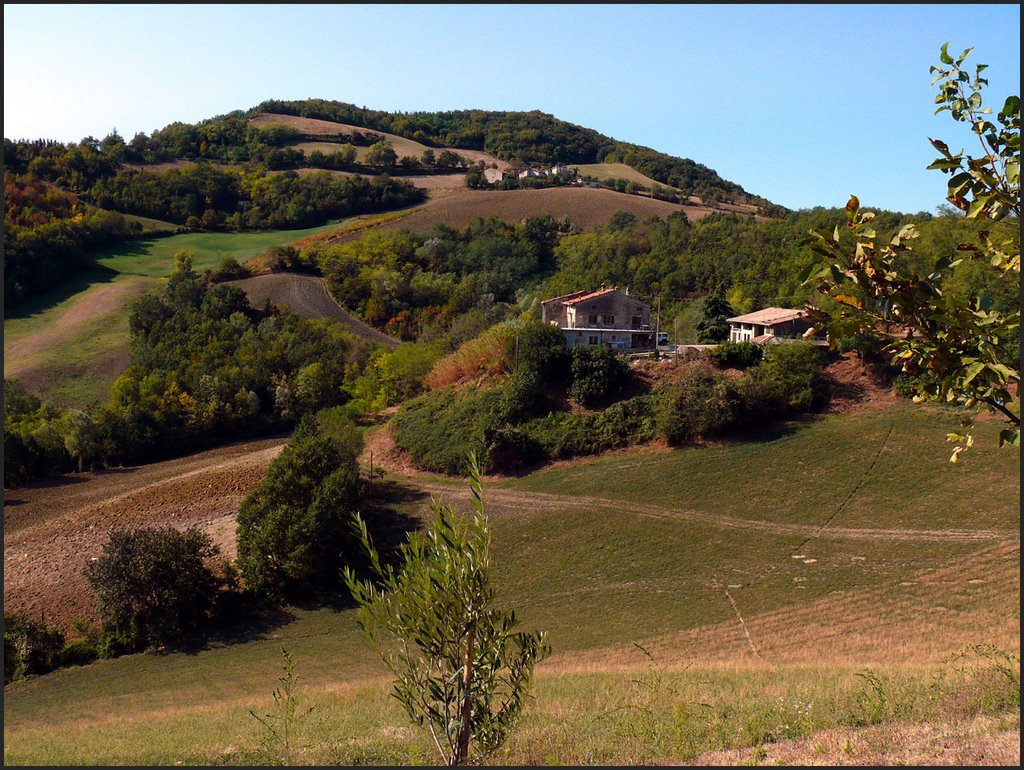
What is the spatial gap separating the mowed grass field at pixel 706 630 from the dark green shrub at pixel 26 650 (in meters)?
0.67

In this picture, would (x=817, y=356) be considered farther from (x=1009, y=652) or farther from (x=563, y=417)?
(x=1009, y=652)

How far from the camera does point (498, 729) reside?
685cm

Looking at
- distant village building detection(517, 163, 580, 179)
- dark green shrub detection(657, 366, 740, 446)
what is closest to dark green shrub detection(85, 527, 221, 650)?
dark green shrub detection(657, 366, 740, 446)

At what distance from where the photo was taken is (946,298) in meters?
4.80

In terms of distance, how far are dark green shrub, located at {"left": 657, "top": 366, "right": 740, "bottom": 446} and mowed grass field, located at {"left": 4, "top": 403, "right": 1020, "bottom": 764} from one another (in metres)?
0.95

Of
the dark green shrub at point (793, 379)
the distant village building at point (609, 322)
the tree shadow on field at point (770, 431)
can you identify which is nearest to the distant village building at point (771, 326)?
the dark green shrub at point (793, 379)

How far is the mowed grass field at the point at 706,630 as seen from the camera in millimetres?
8469

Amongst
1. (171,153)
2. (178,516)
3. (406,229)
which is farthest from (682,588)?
(171,153)

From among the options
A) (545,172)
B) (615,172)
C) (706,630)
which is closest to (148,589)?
(706,630)

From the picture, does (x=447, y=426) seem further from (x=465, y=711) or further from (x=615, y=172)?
(x=615, y=172)

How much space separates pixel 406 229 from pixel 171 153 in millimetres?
47940

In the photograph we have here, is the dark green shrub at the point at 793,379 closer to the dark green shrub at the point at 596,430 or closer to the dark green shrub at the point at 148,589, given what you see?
the dark green shrub at the point at 596,430

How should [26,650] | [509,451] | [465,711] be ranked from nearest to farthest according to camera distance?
[465,711] → [26,650] → [509,451]

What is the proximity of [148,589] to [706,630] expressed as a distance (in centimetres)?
1769
